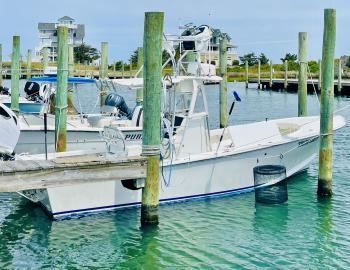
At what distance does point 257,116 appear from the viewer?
1459 inches

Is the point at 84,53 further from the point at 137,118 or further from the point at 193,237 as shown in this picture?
the point at 193,237

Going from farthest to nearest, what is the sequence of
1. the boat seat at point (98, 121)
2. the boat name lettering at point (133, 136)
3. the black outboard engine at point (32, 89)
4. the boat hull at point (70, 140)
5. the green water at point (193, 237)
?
the black outboard engine at point (32, 89), the boat seat at point (98, 121), the boat name lettering at point (133, 136), the boat hull at point (70, 140), the green water at point (193, 237)

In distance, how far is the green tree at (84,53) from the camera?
4122 inches

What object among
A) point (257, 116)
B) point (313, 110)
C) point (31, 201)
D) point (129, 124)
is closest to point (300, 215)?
point (31, 201)

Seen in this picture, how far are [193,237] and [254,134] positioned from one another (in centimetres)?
477

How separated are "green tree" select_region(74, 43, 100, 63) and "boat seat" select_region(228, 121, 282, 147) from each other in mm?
89035

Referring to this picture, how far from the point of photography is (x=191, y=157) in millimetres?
13633

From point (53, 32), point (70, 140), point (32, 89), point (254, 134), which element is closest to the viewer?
point (254, 134)

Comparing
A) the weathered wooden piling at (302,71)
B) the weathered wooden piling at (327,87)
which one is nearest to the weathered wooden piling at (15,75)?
the weathered wooden piling at (302,71)

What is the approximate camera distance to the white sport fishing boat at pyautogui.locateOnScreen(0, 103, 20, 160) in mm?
12484

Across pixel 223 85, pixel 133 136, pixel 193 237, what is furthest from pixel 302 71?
pixel 193 237

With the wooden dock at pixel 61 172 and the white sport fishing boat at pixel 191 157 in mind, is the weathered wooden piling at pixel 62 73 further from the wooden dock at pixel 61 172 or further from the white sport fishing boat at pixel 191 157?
the wooden dock at pixel 61 172

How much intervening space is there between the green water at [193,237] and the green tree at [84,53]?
9154 cm

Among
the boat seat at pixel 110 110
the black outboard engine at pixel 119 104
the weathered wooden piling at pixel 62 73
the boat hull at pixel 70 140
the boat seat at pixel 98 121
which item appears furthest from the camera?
the black outboard engine at pixel 119 104
